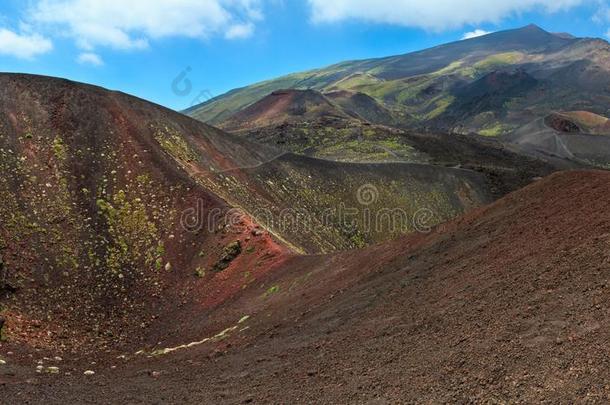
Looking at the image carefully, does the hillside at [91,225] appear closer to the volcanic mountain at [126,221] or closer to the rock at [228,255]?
the volcanic mountain at [126,221]

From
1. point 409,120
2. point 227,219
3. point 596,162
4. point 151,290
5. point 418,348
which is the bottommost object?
point 596,162

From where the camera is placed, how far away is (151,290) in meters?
26.1

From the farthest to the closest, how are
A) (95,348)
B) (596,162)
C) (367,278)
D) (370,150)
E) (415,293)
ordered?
(596,162), (370,150), (95,348), (367,278), (415,293)

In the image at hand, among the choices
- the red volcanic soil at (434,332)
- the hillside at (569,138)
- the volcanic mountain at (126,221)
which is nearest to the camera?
the red volcanic soil at (434,332)

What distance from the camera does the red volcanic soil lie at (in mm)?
9852

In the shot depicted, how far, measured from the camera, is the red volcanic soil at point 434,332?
985 cm

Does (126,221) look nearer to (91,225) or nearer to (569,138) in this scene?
(91,225)

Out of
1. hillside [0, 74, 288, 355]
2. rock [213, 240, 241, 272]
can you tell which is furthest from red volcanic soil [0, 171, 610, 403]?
rock [213, 240, 241, 272]

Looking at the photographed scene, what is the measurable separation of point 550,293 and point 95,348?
17898 millimetres

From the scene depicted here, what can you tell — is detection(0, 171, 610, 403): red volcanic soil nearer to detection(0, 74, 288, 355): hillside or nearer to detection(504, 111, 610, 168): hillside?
detection(0, 74, 288, 355): hillside

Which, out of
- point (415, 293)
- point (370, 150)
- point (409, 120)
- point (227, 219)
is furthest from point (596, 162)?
point (415, 293)

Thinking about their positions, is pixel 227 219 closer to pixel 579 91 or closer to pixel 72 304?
pixel 72 304

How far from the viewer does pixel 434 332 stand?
12500 mm

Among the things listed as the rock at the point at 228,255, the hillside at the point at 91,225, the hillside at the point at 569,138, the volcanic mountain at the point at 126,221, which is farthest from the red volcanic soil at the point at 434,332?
the hillside at the point at 569,138
